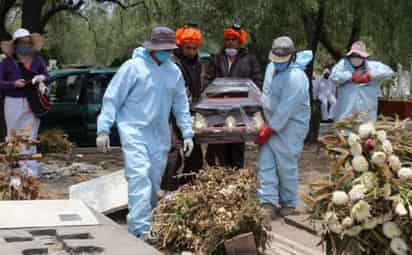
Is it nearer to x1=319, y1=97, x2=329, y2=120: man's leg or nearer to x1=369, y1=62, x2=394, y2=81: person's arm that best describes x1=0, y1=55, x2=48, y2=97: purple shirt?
x1=369, y1=62, x2=394, y2=81: person's arm

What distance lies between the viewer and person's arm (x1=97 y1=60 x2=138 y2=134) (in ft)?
20.3

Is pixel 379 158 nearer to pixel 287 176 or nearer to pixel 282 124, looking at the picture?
pixel 282 124

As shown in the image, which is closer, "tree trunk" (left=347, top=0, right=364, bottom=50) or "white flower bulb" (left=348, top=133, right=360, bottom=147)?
"white flower bulb" (left=348, top=133, right=360, bottom=147)

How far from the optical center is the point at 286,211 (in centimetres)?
735

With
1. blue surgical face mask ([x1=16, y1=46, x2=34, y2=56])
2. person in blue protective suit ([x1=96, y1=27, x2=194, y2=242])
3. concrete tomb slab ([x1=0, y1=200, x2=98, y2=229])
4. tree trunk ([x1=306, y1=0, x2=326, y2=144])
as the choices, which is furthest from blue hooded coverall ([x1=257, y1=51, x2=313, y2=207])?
tree trunk ([x1=306, y1=0, x2=326, y2=144])

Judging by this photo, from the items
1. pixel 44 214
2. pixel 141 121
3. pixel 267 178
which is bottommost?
pixel 267 178

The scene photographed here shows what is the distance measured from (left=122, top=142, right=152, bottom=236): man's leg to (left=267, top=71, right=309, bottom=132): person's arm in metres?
1.47

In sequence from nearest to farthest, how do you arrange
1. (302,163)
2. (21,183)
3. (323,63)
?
(21,183)
(302,163)
(323,63)

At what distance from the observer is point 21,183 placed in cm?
653

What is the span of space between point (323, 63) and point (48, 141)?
16205 millimetres

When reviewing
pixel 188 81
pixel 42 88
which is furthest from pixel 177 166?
pixel 42 88

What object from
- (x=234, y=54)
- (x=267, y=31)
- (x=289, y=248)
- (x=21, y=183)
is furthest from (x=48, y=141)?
(x=289, y=248)

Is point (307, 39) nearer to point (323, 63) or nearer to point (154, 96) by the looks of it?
point (154, 96)

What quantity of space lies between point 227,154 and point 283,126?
1.13 m
